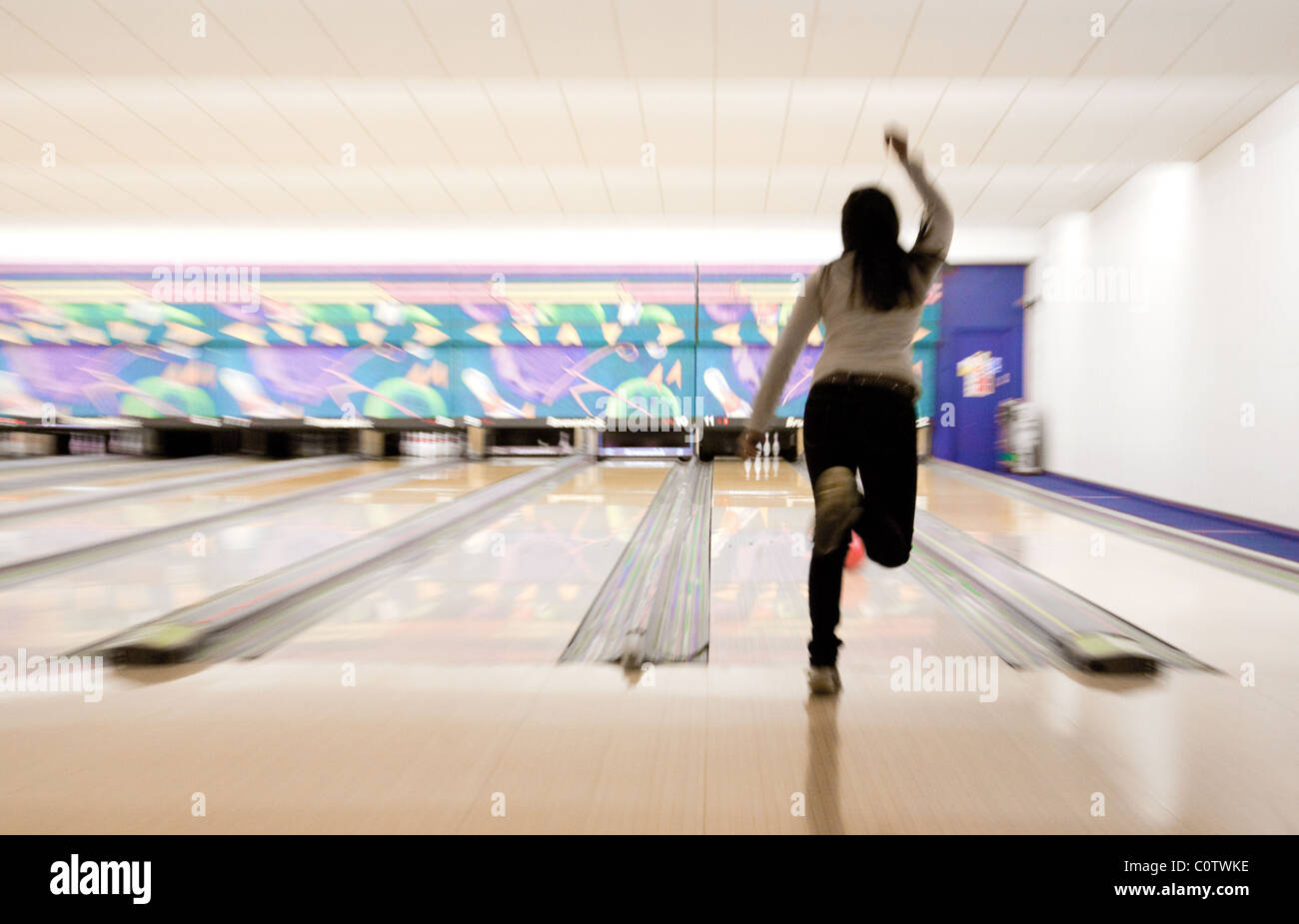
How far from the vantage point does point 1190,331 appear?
19.2 ft

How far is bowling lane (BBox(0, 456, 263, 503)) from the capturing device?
545 cm

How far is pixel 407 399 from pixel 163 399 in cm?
257

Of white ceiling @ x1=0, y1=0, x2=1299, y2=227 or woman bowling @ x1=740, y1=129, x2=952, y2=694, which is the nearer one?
woman bowling @ x1=740, y1=129, x2=952, y2=694

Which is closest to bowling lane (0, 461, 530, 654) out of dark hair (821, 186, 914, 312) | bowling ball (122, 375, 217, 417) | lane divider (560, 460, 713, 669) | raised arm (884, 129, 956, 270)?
lane divider (560, 460, 713, 669)

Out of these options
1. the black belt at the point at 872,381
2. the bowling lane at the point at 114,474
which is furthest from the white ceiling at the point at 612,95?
the black belt at the point at 872,381

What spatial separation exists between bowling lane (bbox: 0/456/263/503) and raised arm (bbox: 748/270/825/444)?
16.7 ft

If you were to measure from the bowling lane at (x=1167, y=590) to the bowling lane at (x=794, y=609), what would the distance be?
0.60 meters

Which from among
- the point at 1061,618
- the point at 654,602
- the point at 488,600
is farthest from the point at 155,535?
the point at 1061,618

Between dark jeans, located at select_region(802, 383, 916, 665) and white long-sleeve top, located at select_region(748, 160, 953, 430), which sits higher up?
white long-sleeve top, located at select_region(748, 160, 953, 430)

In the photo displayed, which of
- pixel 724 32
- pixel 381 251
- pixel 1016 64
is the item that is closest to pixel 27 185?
pixel 381 251

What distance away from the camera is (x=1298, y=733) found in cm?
167

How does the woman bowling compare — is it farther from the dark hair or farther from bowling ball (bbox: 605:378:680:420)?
bowling ball (bbox: 605:378:680:420)

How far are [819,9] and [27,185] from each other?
676 centimetres
